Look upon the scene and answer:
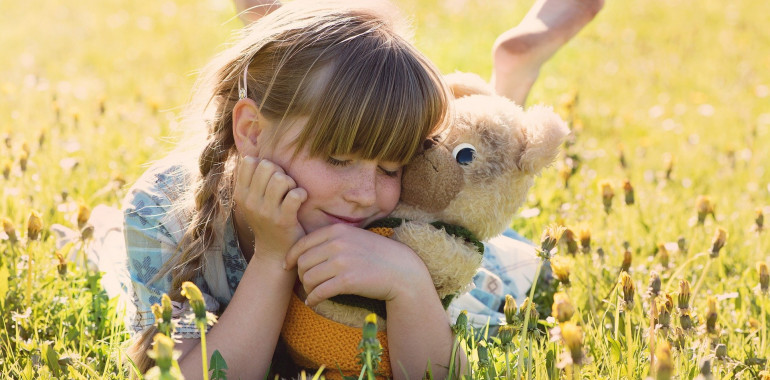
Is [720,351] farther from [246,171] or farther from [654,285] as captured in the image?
[246,171]

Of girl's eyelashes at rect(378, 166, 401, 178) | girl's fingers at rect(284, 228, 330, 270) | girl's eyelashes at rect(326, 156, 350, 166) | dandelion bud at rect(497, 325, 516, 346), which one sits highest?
girl's eyelashes at rect(326, 156, 350, 166)

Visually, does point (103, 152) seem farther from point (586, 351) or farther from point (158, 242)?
Answer: point (586, 351)

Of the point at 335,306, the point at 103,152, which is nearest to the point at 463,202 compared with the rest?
the point at 335,306

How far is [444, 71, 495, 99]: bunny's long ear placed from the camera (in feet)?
6.38

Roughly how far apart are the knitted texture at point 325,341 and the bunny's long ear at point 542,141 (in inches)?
17.9

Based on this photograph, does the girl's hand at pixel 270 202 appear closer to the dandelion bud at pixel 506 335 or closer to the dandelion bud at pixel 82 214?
the dandelion bud at pixel 506 335

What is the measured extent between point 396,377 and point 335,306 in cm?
20

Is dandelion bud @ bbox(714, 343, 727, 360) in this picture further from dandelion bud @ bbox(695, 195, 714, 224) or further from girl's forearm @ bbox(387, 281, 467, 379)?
dandelion bud @ bbox(695, 195, 714, 224)

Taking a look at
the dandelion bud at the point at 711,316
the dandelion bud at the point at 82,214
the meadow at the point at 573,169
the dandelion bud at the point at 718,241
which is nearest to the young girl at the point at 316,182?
the meadow at the point at 573,169

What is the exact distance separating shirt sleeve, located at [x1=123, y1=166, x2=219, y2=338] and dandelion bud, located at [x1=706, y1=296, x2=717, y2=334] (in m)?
1.02

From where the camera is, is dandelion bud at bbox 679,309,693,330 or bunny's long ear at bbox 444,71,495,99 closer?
dandelion bud at bbox 679,309,693,330

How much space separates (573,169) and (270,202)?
1.62 m

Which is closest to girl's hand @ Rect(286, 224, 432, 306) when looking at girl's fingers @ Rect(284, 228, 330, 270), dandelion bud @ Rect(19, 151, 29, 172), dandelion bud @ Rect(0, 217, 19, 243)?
girl's fingers @ Rect(284, 228, 330, 270)

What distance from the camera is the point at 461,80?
6.44 feet
